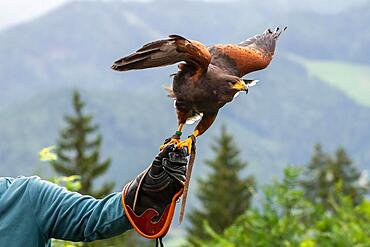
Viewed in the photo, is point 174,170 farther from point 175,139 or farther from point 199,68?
point 199,68

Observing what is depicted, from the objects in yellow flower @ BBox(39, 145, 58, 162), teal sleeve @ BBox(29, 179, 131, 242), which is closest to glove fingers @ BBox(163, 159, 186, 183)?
teal sleeve @ BBox(29, 179, 131, 242)

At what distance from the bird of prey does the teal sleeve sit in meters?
0.35

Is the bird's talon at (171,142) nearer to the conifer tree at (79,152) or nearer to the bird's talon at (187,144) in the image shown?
the bird's talon at (187,144)

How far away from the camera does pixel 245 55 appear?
281 cm

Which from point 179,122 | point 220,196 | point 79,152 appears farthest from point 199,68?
point 220,196

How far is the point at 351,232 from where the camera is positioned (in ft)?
19.0

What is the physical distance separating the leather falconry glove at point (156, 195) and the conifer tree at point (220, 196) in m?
25.8

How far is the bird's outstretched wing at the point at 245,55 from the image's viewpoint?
2.76 metres

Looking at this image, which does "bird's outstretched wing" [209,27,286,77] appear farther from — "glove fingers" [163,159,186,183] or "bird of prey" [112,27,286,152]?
"glove fingers" [163,159,186,183]

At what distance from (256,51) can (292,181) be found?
3687 millimetres

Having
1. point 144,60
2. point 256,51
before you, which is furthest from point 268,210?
point 144,60

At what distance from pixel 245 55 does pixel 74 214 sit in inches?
34.2

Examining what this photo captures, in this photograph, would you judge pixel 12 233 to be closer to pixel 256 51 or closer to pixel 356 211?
pixel 256 51

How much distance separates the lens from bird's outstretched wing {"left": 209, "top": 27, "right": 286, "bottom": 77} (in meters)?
2.76
